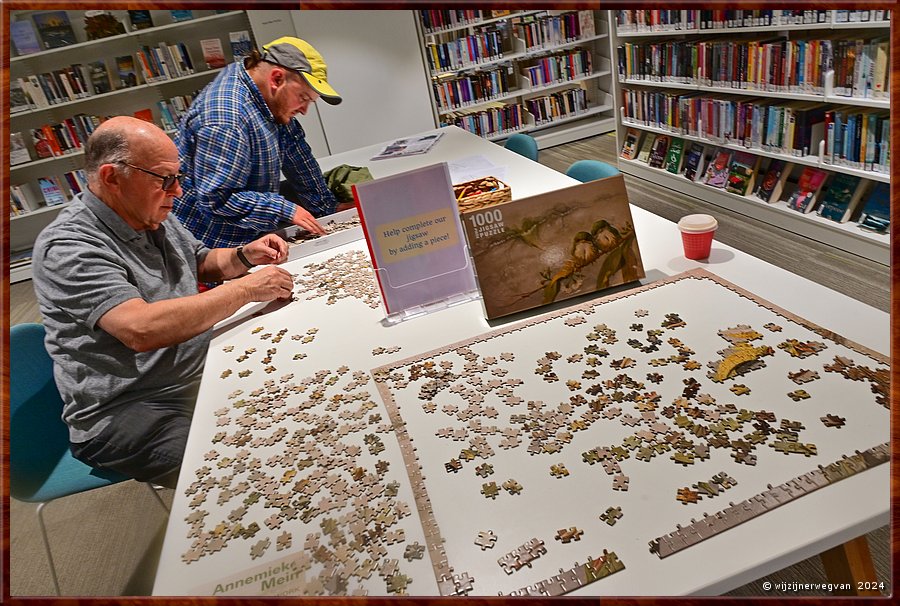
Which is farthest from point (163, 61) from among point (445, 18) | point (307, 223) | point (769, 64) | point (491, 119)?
point (769, 64)

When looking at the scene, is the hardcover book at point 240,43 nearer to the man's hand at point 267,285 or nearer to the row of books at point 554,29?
the row of books at point 554,29

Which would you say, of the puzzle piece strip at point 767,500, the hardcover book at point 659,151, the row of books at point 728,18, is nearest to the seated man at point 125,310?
the puzzle piece strip at point 767,500

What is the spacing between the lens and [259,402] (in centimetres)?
157

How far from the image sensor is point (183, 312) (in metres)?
1.85

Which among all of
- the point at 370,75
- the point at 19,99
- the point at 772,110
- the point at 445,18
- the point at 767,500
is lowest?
the point at 772,110

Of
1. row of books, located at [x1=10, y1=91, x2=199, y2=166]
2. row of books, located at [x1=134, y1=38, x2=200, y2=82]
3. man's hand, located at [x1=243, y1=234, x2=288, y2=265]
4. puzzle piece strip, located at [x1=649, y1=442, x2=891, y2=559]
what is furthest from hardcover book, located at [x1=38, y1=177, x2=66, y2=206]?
puzzle piece strip, located at [x1=649, y1=442, x2=891, y2=559]

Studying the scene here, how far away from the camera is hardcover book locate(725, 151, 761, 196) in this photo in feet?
15.2

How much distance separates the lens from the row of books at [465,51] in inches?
264

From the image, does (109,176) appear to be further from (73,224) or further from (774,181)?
(774,181)

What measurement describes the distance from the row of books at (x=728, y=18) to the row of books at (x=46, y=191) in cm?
573

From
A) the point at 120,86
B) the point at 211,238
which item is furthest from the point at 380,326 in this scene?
the point at 120,86

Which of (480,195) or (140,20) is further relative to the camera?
(140,20)

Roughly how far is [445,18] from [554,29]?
132 cm

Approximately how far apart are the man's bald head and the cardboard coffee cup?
165 cm
